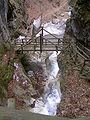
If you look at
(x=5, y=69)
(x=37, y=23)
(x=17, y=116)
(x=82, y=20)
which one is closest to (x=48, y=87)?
(x=5, y=69)

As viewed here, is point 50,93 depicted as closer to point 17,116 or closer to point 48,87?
point 48,87

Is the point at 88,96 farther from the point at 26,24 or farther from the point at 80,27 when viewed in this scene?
the point at 26,24

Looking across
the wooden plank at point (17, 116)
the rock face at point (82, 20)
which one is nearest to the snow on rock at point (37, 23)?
the rock face at point (82, 20)

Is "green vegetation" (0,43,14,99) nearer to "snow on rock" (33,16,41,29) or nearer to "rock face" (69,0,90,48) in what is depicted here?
"rock face" (69,0,90,48)

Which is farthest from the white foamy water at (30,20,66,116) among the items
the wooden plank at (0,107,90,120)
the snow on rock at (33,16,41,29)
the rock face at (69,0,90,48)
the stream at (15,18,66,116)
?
the wooden plank at (0,107,90,120)

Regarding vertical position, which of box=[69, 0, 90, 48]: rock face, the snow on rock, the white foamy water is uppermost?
the snow on rock

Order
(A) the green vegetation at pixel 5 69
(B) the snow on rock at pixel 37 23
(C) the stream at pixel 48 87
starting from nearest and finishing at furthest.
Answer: (A) the green vegetation at pixel 5 69 < (C) the stream at pixel 48 87 < (B) the snow on rock at pixel 37 23

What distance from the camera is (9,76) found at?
1069 centimetres

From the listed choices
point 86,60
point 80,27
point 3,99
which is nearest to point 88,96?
point 86,60

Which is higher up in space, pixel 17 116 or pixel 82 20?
pixel 82 20

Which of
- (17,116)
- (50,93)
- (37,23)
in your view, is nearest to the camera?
(17,116)

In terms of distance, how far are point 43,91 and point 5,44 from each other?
260cm

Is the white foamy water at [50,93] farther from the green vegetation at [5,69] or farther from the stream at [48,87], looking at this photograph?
the green vegetation at [5,69]

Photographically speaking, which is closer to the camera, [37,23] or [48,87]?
[48,87]
